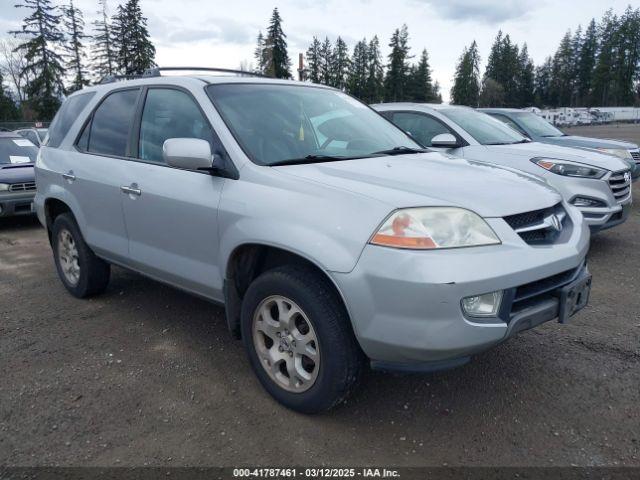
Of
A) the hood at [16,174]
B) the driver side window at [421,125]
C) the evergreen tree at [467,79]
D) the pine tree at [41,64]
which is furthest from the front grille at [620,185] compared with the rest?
the evergreen tree at [467,79]

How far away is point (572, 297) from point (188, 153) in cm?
221

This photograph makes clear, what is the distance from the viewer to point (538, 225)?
9.16 ft

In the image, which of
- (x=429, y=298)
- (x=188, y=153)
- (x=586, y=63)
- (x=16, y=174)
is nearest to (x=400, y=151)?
(x=188, y=153)

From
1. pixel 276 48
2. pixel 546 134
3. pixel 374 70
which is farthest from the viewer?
pixel 374 70

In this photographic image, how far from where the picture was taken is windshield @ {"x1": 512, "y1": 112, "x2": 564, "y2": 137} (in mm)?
8688

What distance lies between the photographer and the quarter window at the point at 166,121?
136 inches

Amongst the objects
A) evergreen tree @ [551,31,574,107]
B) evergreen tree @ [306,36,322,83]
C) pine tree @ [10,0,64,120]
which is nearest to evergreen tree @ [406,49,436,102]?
evergreen tree @ [306,36,322,83]

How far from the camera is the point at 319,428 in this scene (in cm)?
282

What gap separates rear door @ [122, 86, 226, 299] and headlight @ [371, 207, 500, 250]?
3.78 ft

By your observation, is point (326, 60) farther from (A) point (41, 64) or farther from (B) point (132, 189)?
(B) point (132, 189)

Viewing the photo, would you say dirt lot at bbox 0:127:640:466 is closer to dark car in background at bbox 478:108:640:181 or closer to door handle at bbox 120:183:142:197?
door handle at bbox 120:183:142:197

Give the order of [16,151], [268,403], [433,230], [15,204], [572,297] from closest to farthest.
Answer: [433,230] < [572,297] < [268,403] < [15,204] < [16,151]

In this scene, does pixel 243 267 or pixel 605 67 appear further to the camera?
pixel 605 67

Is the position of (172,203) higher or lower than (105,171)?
lower
